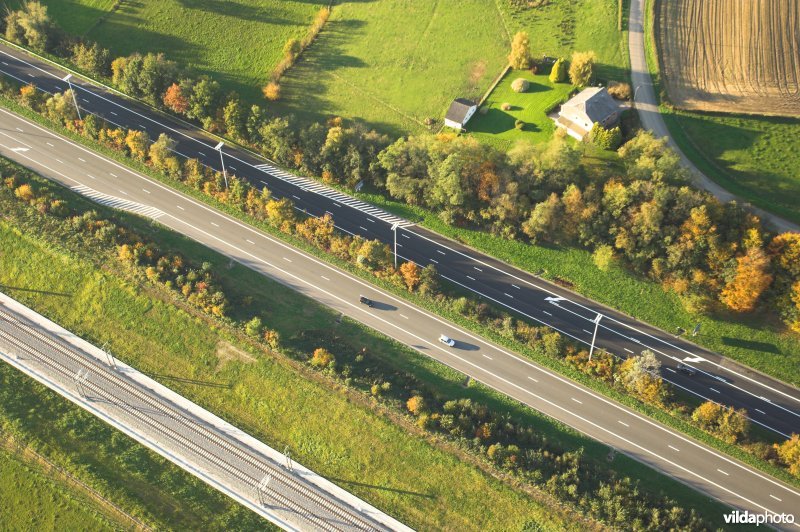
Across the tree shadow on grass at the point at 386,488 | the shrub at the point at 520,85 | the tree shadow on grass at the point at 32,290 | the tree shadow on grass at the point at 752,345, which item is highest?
the shrub at the point at 520,85

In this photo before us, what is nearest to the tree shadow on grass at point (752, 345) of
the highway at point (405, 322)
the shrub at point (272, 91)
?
the highway at point (405, 322)

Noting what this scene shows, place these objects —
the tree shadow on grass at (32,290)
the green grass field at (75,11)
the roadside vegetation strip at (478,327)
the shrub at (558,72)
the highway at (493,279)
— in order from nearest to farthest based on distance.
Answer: the roadside vegetation strip at (478,327), the highway at (493,279), the tree shadow on grass at (32,290), the shrub at (558,72), the green grass field at (75,11)

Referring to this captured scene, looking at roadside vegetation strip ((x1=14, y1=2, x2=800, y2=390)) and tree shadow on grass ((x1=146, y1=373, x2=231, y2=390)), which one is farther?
tree shadow on grass ((x1=146, y1=373, x2=231, y2=390))

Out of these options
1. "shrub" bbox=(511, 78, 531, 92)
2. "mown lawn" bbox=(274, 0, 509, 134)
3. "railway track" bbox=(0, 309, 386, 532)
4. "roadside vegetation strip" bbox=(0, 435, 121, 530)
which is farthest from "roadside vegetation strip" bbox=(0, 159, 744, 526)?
"shrub" bbox=(511, 78, 531, 92)

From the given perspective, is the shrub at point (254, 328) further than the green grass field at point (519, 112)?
No

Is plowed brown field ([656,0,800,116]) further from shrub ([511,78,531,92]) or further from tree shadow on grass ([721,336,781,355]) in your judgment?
tree shadow on grass ([721,336,781,355])

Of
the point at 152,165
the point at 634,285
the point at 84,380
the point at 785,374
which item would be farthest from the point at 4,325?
the point at 785,374

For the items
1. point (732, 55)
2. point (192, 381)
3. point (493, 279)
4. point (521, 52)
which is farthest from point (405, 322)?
point (732, 55)

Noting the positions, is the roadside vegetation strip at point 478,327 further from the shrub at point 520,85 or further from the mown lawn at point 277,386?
the shrub at point 520,85
